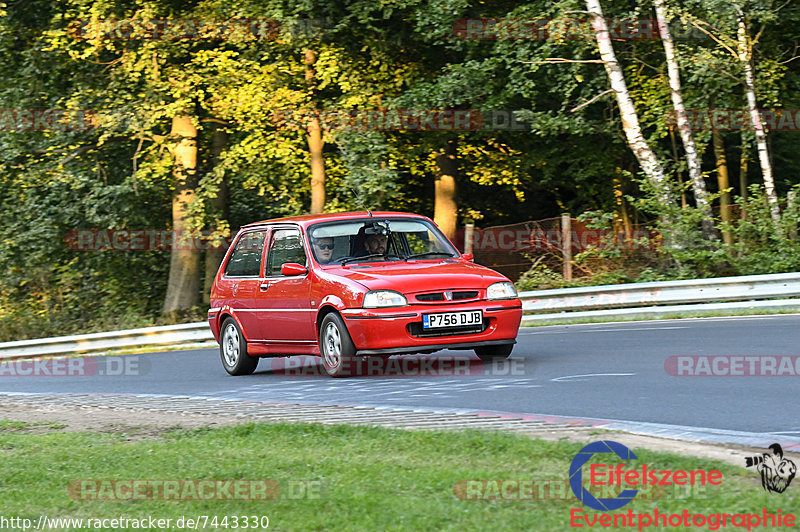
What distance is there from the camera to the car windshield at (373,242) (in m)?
13.3

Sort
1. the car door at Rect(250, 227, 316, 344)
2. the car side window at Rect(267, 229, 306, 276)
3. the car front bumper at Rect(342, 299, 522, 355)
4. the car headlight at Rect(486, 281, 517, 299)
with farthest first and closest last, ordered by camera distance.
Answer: the car side window at Rect(267, 229, 306, 276), the car door at Rect(250, 227, 316, 344), the car headlight at Rect(486, 281, 517, 299), the car front bumper at Rect(342, 299, 522, 355)

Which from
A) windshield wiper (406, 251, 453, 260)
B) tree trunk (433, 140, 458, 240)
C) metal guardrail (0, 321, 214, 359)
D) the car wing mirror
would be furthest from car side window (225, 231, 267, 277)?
tree trunk (433, 140, 458, 240)

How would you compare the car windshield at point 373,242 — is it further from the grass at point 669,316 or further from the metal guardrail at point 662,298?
the metal guardrail at point 662,298

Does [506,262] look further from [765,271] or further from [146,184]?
[146,184]

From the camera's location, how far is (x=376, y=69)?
29312 millimetres

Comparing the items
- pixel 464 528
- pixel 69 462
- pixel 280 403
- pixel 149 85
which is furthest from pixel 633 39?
pixel 464 528

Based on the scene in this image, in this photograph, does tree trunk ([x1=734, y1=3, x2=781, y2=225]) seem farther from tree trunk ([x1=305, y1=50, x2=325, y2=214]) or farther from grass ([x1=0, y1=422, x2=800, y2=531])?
grass ([x1=0, y1=422, x2=800, y2=531])

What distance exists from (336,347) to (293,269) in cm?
116

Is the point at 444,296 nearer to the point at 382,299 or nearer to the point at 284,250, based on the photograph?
the point at 382,299

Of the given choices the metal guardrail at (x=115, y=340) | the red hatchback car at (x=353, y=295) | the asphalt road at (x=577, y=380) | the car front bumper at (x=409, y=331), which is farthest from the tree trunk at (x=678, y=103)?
the car front bumper at (x=409, y=331)

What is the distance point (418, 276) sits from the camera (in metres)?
12.4

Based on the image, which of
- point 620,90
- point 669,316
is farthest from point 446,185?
point 669,316

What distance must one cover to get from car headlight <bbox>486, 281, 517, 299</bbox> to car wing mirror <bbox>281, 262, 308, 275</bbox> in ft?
6.70

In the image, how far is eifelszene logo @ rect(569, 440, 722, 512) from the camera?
569 centimetres
